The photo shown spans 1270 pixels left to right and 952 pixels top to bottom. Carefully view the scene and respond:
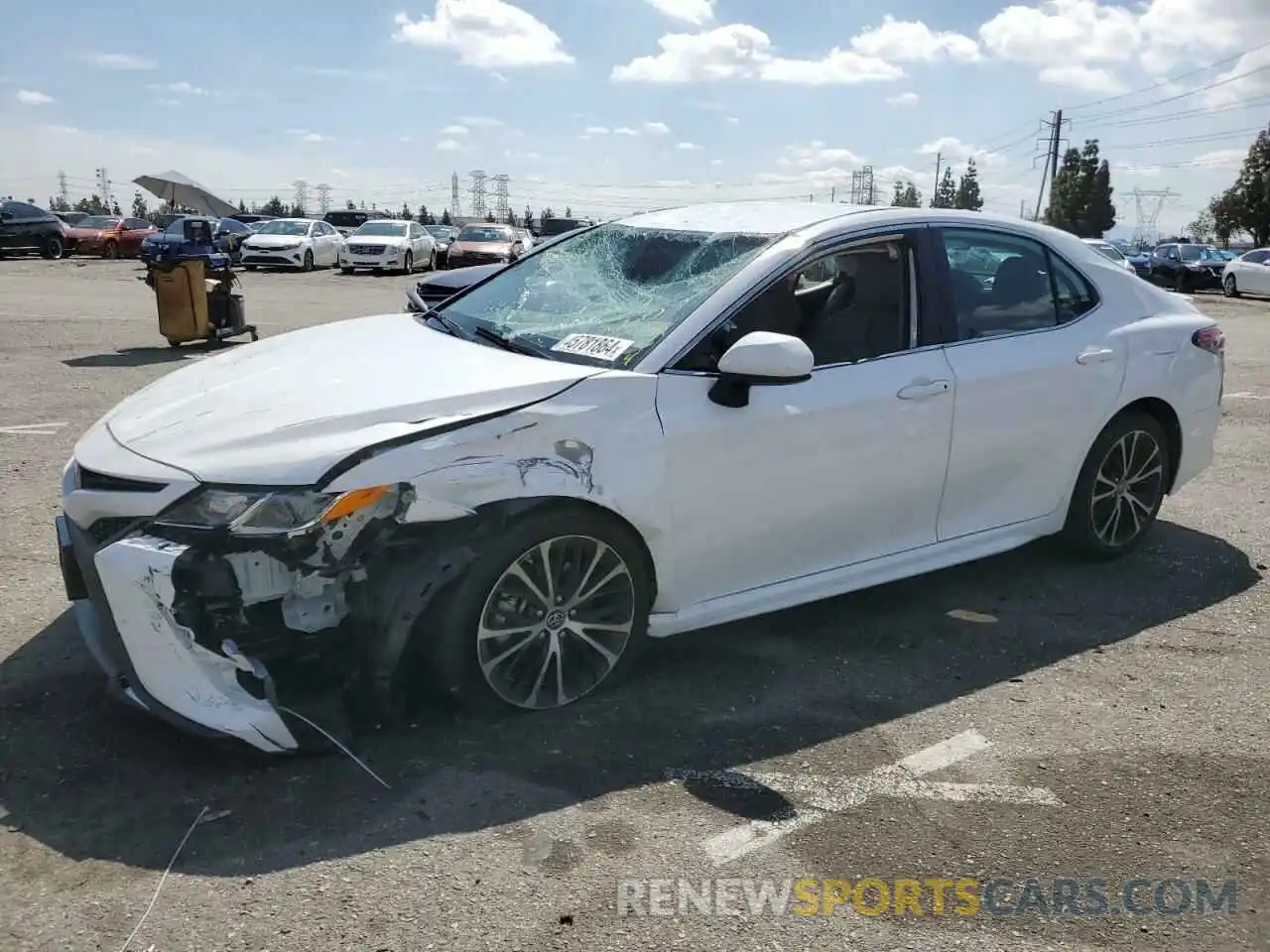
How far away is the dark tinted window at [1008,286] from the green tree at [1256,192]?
60.1 metres

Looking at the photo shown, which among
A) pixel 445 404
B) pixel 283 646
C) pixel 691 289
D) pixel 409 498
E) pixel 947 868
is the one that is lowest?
pixel 947 868

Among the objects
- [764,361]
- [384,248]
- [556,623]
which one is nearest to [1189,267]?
[384,248]

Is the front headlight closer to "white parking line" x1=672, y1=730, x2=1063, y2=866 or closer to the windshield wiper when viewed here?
the windshield wiper

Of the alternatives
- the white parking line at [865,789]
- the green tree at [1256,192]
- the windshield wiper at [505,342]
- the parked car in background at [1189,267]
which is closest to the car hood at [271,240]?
the parked car in background at [1189,267]

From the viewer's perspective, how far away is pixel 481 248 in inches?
1214

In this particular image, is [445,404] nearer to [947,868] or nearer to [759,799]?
[759,799]

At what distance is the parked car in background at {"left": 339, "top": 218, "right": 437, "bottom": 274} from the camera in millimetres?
30281

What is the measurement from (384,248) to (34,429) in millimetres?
23666

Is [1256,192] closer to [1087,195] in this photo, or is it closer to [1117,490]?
[1087,195]

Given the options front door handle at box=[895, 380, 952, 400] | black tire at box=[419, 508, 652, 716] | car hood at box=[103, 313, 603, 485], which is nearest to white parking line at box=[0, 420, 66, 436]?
car hood at box=[103, 313, 603, 485]

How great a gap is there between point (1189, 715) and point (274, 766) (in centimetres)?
304

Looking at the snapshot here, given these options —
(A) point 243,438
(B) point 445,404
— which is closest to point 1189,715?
(B) point 445,404

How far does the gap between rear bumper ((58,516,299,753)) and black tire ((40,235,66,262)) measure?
3455 cm

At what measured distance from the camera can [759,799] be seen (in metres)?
3.14
